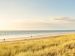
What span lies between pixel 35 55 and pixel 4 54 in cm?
169

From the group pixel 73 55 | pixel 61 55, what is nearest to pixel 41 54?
pixel 61 55

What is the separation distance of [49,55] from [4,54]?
2384mm

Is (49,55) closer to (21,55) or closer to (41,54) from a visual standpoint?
(41,54)

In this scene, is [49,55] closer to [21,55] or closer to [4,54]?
[21,55]

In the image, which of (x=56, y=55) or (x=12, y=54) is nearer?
(x=56, y=55)

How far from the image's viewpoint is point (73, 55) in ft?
29.6

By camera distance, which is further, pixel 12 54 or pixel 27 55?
pixel 12 54

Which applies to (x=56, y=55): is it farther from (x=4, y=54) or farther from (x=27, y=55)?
(x=4, y=54)

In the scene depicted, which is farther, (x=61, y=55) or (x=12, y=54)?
(x=12, y=54)

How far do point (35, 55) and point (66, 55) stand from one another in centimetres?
155

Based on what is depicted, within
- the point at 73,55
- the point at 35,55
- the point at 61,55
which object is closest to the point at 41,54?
the point at 35,55

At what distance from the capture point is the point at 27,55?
8758 mm

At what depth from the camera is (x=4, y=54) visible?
368 inches

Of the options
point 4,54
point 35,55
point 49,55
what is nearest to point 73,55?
point 49,55
